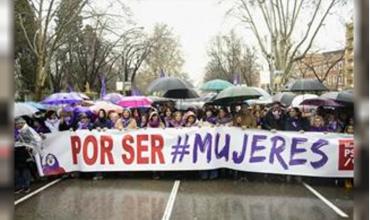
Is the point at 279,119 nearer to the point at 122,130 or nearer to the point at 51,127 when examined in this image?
the point at 122,130

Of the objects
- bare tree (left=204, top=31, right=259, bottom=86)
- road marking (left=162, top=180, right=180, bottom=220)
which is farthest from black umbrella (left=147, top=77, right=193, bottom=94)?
bare tree (left=204, top=31, right=259, bottom=86)

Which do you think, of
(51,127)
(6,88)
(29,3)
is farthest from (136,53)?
(6,88)

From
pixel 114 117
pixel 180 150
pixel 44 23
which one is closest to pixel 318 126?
pixel 180 150

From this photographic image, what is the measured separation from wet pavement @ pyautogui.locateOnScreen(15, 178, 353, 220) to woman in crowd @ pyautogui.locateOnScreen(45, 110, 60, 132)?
205cm

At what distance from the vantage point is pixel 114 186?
9.70 m

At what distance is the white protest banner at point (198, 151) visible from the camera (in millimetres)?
9555

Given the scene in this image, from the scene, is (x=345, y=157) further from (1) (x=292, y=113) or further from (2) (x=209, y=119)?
(2) (x=209, y=119)

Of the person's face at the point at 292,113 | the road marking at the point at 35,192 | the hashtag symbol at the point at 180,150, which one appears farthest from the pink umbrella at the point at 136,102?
the person's face at the point at 292,113

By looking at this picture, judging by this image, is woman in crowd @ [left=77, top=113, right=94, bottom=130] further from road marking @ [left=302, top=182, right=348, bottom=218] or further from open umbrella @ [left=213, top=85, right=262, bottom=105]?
road marking @ [left=302, top=182, right=348, bottom=218]

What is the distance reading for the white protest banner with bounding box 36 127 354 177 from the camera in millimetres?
9555

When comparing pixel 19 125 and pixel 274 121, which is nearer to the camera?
pixel 19 125

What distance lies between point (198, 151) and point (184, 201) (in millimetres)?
2281

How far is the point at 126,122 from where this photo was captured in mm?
10961

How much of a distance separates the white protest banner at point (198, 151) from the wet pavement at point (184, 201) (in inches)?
13.4
